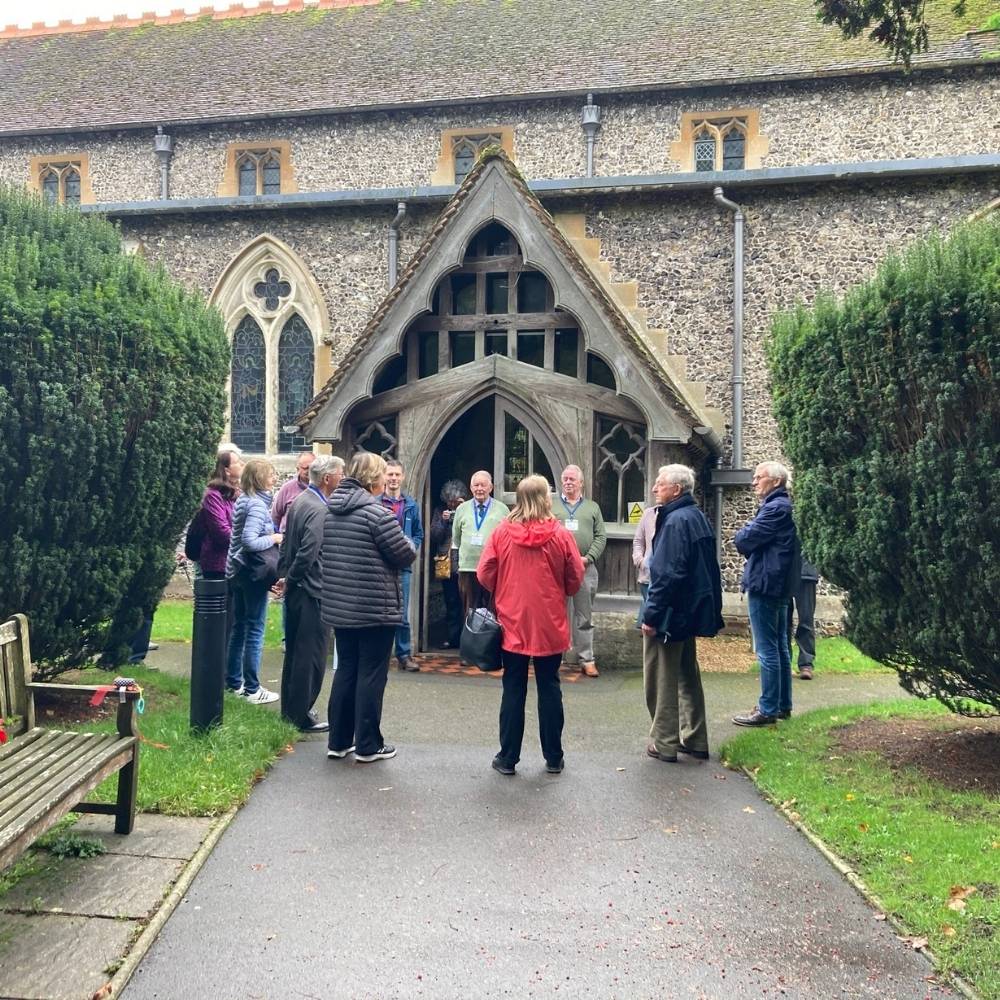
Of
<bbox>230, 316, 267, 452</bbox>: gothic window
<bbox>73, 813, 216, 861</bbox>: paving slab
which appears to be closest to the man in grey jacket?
<bbox>73, 813, 216, 861</bbox>: paving slab

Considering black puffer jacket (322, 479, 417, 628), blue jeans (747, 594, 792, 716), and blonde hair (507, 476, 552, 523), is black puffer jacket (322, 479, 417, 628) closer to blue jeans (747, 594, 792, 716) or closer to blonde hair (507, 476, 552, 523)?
blonde hair (507, 476, 552, 523)

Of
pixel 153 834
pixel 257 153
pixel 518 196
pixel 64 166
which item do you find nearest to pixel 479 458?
pixel 518 196

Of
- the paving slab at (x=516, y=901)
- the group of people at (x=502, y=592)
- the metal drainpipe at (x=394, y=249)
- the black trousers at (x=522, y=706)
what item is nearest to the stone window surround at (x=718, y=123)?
the metal drainpipe at (x=394, y=249)

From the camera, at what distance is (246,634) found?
7457mm

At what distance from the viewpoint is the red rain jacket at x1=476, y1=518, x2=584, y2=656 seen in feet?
18.6

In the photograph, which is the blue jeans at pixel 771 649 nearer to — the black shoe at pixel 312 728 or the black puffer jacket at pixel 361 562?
the black puffer jacket at pixel 361 562

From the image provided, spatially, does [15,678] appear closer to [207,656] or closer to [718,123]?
[207,656]

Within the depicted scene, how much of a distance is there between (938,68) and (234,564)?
13659 mm

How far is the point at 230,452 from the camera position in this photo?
7.60 m

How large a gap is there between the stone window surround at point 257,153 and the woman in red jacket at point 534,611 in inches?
513

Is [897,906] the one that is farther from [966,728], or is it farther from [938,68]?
[938,68]

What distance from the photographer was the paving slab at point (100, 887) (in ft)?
12.1

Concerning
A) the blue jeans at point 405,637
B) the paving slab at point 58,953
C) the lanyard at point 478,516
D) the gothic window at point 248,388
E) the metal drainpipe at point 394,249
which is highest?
the metal drainpipe at point 394,249

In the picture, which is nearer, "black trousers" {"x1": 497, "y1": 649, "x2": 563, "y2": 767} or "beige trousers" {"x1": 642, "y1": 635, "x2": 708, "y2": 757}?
"black trousers" {"x1": 497, "y1": 649, "x2": 563, "y2": 767}
